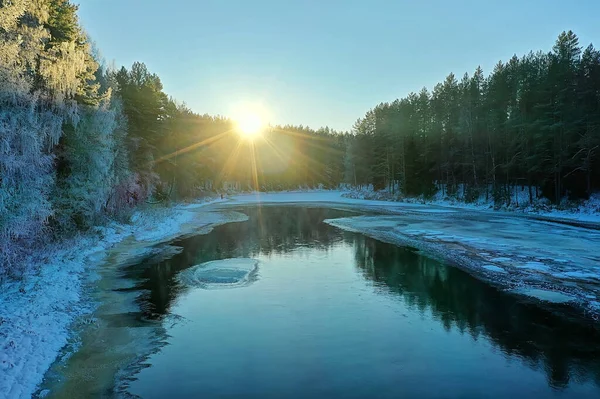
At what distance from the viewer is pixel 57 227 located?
18234 mm

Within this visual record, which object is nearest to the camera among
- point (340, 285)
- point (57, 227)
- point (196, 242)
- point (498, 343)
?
point (498, 343)

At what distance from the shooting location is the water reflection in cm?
812

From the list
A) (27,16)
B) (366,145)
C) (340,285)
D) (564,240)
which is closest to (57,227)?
(27,16)

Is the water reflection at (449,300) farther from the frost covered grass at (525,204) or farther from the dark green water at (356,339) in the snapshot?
the frost covered grass at (525,204)

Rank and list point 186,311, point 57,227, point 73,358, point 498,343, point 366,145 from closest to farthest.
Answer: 1. point 73,358
2. point 498,343
3. point 186,311
4. point 57,227
5. point 366,145

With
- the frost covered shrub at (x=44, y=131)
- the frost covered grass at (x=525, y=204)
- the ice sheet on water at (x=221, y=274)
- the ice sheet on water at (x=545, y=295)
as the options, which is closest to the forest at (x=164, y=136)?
the frost covered shrub at (x=44, y=131)

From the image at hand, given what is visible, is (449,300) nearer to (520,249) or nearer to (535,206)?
(520,249)

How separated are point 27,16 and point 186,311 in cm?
1251

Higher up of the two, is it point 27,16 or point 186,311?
point 27,16

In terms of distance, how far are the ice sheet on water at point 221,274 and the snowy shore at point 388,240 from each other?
3.56 m

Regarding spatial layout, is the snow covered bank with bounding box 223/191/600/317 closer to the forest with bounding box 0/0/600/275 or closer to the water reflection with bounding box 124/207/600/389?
the water reflection with bounding box 124/207/600/389

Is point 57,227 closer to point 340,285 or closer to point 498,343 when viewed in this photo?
point 340,285

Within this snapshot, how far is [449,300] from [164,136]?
43.4 metres

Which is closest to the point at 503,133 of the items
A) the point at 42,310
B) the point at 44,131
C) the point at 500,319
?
the point at 500,319
